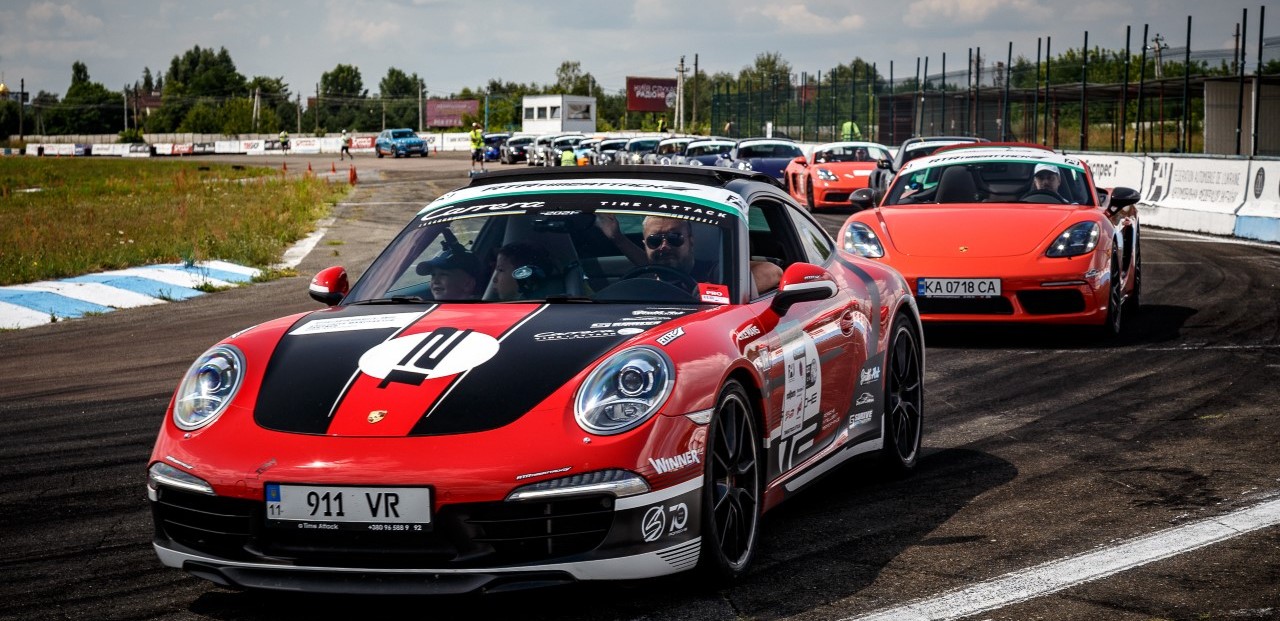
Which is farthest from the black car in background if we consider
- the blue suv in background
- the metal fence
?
the blue suv in background

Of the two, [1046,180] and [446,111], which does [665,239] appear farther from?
[446,111]

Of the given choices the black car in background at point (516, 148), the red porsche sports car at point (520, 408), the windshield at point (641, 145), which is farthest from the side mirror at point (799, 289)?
the black car in background at point (516, 148)

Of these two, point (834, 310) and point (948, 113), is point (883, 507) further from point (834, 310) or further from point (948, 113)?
point (948, 113)

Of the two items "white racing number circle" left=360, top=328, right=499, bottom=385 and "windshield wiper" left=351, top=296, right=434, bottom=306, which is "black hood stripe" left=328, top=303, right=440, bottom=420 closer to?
"white racing number circle" left=360, top=328, right=499, bottom=385

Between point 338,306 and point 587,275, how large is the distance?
91cm

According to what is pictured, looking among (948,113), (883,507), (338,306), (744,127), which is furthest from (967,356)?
(744,127)

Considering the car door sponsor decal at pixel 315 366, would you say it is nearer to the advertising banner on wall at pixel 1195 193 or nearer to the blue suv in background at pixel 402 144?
the advertising banner on wall at pixel 1195 193

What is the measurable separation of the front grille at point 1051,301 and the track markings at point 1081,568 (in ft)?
15.9

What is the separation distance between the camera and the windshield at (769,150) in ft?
113

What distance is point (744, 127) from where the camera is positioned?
65.1 meters

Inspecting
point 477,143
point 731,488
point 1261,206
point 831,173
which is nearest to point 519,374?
point 731,488

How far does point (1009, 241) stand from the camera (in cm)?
1087

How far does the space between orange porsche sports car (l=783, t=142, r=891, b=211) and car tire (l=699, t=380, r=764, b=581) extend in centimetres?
2238

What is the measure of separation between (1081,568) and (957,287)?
588cm
